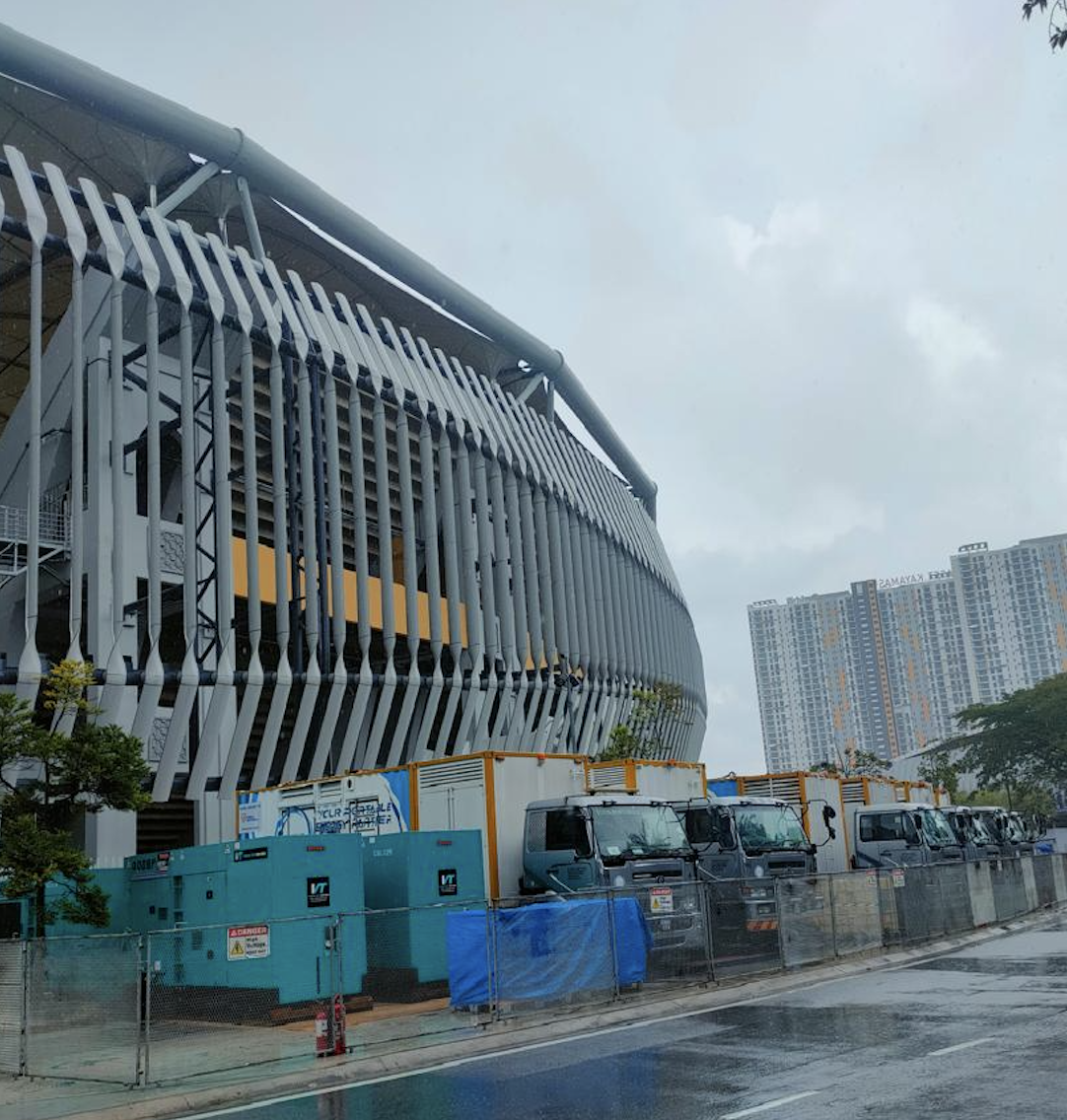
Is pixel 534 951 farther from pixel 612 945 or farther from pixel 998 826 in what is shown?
pixel 998 826

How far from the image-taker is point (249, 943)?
1488 cm

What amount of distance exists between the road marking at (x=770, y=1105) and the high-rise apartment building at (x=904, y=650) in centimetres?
13827

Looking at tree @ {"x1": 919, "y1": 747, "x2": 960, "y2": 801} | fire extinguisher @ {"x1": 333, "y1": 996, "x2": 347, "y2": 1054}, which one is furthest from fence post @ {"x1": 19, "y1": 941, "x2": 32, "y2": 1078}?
tree @ {"x1": 919, "y1": 747, "x2": 960, "y2": 801}

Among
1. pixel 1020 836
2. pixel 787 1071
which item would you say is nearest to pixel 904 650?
pixel 1020 836

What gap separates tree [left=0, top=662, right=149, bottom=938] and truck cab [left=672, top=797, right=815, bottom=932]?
944 cm

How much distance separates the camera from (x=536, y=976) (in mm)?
15492

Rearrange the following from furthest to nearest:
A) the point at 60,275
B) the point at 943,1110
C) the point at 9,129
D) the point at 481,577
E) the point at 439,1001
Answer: the point at 481,577, the point at 60,275, the point at 9,129, the point at 439,1001, the point at 943,1110

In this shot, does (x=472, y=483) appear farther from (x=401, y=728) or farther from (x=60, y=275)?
(x=60, y=275)

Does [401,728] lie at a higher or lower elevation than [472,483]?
lower

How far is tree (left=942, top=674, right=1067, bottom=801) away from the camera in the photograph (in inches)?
3162

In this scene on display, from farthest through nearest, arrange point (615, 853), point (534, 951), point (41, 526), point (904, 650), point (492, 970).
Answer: point (904, 650) → point (41, 526) → point (615, 853) → point (534, 951) → point (492, 970)

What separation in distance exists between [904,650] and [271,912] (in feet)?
491

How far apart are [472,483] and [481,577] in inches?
141

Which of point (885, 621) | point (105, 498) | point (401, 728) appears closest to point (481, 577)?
point (401, 728)
